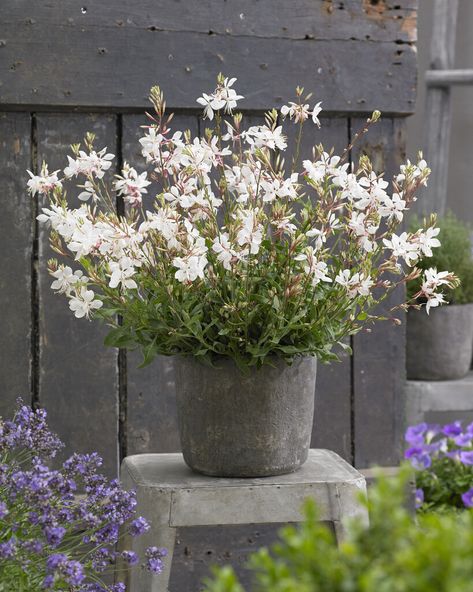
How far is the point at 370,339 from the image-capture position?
2730mm

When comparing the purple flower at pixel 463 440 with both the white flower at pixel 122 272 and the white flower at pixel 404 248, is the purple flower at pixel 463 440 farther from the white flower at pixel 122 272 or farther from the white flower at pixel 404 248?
the white flower at pixel 122 272

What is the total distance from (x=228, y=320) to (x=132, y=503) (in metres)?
0.36

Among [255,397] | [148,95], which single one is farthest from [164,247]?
[148,95]

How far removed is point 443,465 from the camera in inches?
134

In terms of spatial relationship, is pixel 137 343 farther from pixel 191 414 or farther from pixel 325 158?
pixel 325 158

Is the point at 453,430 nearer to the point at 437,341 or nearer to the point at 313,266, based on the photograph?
the point at 437,341

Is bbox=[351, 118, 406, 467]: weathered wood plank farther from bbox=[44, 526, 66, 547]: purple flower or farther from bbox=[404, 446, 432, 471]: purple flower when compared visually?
bbox=[44, 526, 66, 547]: purple flower

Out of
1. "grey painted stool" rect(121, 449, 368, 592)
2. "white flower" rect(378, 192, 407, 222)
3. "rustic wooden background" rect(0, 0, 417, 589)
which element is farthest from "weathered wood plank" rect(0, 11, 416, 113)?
"grey painted stool" rect(121, 449, 368, 592)

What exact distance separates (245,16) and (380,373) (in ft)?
3.46

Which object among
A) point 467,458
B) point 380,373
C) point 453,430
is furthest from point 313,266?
point 453,430

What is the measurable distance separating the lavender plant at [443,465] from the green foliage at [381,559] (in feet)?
7.88

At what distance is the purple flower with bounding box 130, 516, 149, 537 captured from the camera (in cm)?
166

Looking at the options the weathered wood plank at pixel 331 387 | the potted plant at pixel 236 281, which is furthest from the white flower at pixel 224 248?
the weathered wood plank at pixel 331 387

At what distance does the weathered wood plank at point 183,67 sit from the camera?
97.3 inches
